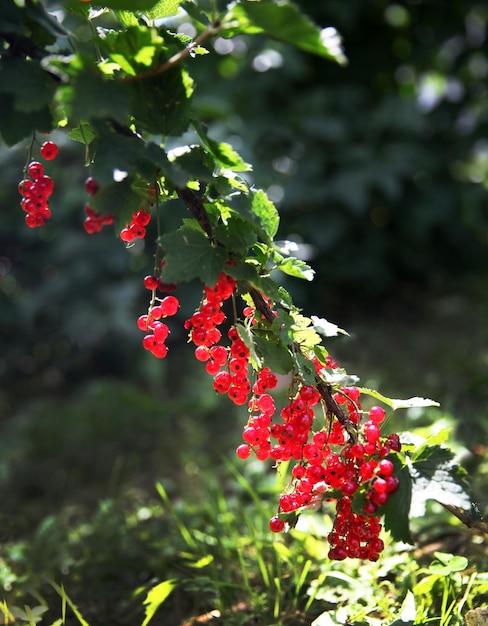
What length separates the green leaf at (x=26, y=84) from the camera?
0.96m

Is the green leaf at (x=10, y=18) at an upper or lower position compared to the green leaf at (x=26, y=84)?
upper

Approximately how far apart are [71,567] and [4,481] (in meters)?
0.69

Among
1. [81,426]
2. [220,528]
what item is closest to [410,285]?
[81,426]

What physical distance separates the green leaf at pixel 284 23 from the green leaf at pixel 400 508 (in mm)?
637

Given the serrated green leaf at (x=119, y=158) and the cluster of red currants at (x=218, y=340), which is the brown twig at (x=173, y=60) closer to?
the serrated green leaf at (x=119, y=158)

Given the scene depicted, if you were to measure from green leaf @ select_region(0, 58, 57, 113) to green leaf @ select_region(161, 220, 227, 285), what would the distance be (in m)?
0.26

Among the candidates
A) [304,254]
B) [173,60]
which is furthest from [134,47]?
[304,254]


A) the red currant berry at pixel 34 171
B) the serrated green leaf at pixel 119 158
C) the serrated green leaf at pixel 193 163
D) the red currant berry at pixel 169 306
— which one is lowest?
the red currant berry at pixel 169 306

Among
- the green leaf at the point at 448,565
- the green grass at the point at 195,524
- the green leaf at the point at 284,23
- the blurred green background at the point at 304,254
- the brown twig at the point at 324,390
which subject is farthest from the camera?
the blurred green background at the point at 304,254

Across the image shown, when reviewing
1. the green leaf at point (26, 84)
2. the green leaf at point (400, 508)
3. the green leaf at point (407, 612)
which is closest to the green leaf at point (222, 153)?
the green leaf at point (26, 84)

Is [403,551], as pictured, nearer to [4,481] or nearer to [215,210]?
[215,210]

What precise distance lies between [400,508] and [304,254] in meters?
1.98

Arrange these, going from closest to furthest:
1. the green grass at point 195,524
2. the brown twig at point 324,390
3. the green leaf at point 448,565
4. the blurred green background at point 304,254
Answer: the brown twig at point 324,390, the green leaf at point 448,565, the green grass at point 195,524, the blurred green background at point 304,254

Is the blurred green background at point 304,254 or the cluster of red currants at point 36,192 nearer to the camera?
the cluster of red currants at point 36,192
